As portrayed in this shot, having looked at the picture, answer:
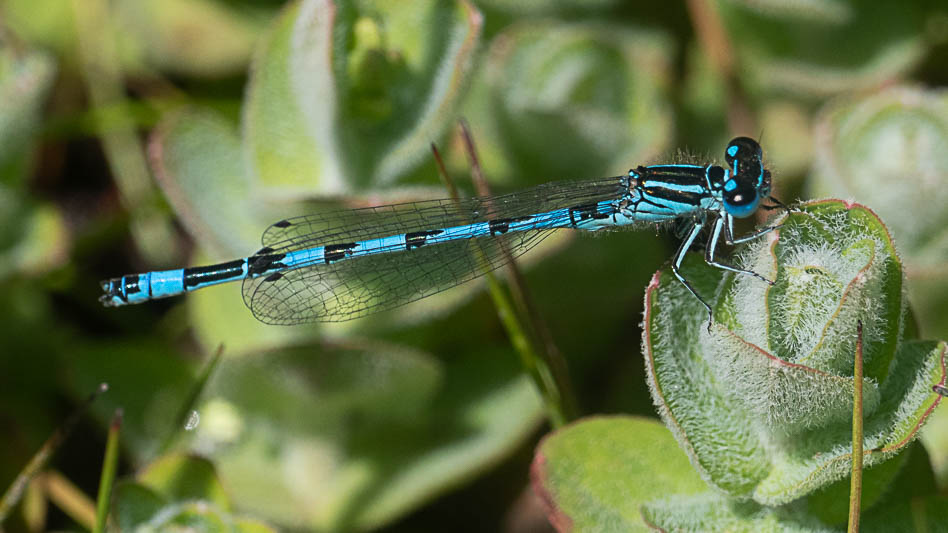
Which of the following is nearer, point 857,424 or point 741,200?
point 857,424

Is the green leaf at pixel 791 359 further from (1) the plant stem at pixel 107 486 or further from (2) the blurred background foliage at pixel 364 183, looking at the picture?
(1) the plant stem at pixel 107 486

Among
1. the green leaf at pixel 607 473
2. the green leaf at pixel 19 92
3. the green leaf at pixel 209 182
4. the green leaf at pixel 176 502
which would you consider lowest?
the green leaf at pixel 607 473

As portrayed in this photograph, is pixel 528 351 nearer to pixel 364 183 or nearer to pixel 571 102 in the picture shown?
pixel 364 183

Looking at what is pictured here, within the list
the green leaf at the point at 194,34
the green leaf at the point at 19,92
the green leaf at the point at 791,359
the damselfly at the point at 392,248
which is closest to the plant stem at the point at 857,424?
the green leaf at the point at 791,359

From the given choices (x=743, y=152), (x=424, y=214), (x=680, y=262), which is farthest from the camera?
(x=424, y=214)

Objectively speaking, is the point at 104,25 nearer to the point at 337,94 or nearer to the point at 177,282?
the point at 177,282

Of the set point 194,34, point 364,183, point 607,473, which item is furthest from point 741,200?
point 194,34

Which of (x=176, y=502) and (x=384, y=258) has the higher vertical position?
(x=384, y=258)
